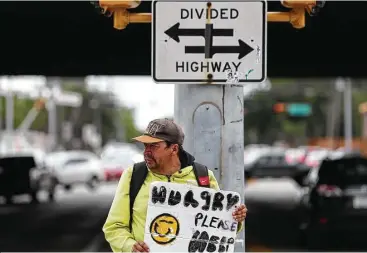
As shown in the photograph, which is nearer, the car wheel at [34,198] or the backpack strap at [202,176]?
the backpack strap at [202,176]

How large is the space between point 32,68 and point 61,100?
200 ft

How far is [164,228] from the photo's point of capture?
479 cm

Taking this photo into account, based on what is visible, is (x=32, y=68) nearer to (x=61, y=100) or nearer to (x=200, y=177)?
(x=200, y=177)

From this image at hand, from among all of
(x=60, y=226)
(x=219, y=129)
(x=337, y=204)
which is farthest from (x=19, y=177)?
(x=219, y=129)

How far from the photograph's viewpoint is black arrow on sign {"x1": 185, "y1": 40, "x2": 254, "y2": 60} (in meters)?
5.59

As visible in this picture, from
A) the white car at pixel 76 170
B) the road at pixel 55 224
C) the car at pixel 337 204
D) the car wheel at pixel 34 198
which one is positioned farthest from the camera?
the white car at pixel 76 170

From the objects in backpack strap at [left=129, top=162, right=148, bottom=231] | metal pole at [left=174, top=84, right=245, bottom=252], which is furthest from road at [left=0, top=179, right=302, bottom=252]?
backpack strap at [left=129, top=162, right=148, bottom=231]

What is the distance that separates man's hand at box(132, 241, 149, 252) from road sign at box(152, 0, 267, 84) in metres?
1.25

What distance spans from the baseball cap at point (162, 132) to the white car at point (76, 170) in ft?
102

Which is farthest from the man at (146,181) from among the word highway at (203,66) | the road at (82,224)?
the road at (82,224)

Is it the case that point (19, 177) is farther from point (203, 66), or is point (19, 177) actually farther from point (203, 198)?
point (203, 198)

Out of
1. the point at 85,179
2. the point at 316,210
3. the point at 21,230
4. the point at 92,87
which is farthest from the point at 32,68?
the point at 92,87

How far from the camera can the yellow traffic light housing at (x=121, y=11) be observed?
572 cm

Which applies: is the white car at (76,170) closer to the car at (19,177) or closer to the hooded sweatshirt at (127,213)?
the car at (19,177)
